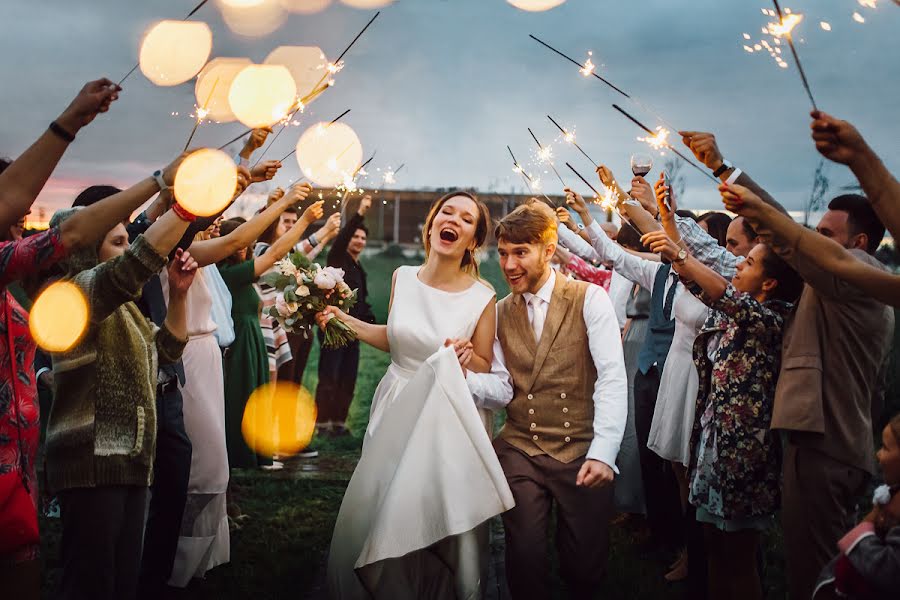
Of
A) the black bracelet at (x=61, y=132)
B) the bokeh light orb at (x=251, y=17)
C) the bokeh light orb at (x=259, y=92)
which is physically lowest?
the black bracelet at (x=61, y=132)

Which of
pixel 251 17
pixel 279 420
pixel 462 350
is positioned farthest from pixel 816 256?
pixel 279 420

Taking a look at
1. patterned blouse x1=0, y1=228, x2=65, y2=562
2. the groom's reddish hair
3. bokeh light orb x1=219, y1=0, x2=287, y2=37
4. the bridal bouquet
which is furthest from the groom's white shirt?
bokeh light orb x1=219, y1=0, x2=287, y2=37

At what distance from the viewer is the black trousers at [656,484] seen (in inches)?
243

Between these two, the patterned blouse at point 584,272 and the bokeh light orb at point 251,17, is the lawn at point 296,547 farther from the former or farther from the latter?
the bokeh light orb at point 251,17

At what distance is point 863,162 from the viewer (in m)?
2.82

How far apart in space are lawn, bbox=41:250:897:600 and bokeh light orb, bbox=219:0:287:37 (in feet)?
14.6

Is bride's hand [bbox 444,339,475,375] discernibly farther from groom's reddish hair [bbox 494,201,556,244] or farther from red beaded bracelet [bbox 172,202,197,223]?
red beaded bracelet [bbox 172,202,197,223]

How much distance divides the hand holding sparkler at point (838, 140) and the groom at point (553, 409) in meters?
1.62

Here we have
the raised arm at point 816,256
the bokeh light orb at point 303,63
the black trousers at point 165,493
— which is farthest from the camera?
the bokeh light orb at point 303,63

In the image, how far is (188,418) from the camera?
17.0 ft

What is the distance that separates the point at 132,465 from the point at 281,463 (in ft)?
17.3

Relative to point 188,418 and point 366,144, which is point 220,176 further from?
point 366,144

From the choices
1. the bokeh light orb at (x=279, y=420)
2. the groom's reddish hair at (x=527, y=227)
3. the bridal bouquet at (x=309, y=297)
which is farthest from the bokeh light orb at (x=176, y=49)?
the bokeh light orb at (x=279, y=420)

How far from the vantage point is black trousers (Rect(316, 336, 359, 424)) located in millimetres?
10445
